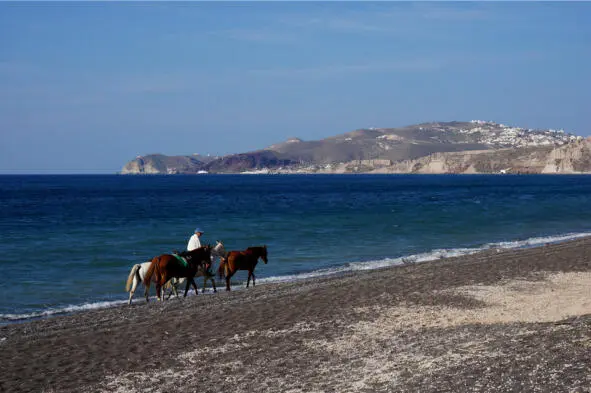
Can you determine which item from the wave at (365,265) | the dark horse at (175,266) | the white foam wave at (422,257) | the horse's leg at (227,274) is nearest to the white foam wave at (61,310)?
the wave at (365,265)

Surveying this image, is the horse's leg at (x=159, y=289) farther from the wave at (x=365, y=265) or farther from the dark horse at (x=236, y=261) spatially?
the dark horse at (x=236, y=261)

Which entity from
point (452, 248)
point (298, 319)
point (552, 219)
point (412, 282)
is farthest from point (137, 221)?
point (298, 319)

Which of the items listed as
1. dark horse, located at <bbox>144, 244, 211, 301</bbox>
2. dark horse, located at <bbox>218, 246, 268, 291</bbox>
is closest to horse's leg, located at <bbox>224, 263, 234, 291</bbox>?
dark horse, located at <bbox>218, 246, 268, 291</bbox>

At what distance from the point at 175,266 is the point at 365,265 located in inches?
390

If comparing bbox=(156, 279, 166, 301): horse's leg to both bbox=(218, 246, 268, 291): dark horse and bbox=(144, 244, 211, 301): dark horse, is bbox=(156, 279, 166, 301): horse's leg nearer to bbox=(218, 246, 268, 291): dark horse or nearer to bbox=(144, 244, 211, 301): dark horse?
bbox=(144, 244, 211, 301): dark horse

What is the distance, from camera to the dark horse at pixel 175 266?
1805 centimetres

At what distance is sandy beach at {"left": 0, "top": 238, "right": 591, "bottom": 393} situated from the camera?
9547 mm

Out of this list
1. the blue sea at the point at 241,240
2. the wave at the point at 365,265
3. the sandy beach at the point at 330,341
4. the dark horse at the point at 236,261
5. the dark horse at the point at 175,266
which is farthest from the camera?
the blue sea at the point at 241,240

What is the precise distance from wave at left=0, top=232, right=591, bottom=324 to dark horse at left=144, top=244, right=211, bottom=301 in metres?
1.21

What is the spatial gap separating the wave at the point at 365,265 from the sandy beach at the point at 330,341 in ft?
3.52

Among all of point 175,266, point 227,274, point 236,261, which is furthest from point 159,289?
point 236,261

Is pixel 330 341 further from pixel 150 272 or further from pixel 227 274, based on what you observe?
pixel 227 274

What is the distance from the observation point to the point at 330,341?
12.3 meters

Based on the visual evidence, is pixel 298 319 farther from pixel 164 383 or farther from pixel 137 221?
pixel 137 221
